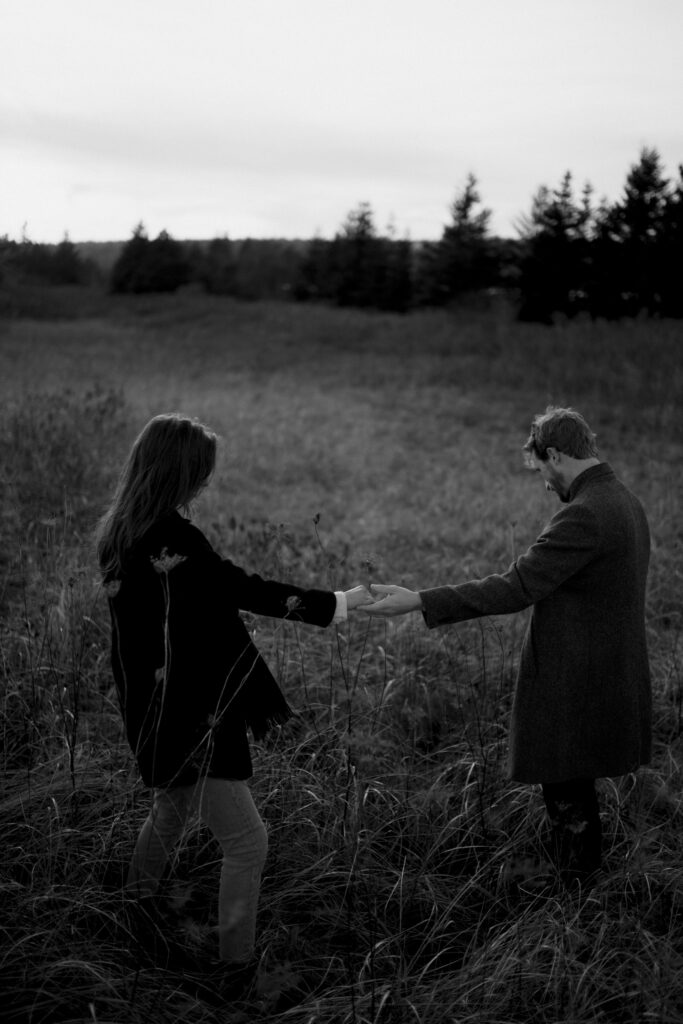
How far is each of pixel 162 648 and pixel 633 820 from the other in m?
1.90

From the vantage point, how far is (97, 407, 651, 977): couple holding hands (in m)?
2.19

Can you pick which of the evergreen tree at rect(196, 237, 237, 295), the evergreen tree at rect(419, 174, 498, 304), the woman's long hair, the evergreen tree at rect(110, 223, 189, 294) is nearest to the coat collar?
the woman's long hair

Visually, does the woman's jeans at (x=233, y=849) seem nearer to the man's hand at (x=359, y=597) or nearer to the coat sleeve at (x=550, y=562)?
the man's hand at (x=359, y=597)

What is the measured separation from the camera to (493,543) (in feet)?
23.0

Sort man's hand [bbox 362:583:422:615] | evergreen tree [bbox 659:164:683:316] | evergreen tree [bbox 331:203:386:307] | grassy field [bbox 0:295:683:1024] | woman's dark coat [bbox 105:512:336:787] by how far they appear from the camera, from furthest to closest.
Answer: evergreen tree [bbox 331:203:386:307] → evergreen tree [bbox 659:164:683:316] → man's hand [bbox 362:583:422:615] → woman's dark coat [bbox 105:512:336:787] → grassy field [bbox 0:295:683:1024]

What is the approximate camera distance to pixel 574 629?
2590 mm

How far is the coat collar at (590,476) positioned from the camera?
2566mm

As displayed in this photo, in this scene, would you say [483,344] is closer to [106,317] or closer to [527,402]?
[527,402]

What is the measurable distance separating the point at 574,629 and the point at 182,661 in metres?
1.22

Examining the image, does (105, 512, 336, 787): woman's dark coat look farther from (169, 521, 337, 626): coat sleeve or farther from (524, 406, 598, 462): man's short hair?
(524, 406, 598, 462): man's short hair

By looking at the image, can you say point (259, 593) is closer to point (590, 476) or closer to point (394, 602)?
point (394, 602)

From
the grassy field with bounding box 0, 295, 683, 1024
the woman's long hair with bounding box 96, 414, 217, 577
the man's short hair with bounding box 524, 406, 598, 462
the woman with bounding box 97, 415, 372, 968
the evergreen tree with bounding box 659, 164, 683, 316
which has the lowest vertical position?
the grassy field with bounding box 0, 295, 683, 1024

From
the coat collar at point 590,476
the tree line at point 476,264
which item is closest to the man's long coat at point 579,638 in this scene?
the coat collar at point 590,476

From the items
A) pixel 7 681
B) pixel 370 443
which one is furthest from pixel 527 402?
pixel 7 681
